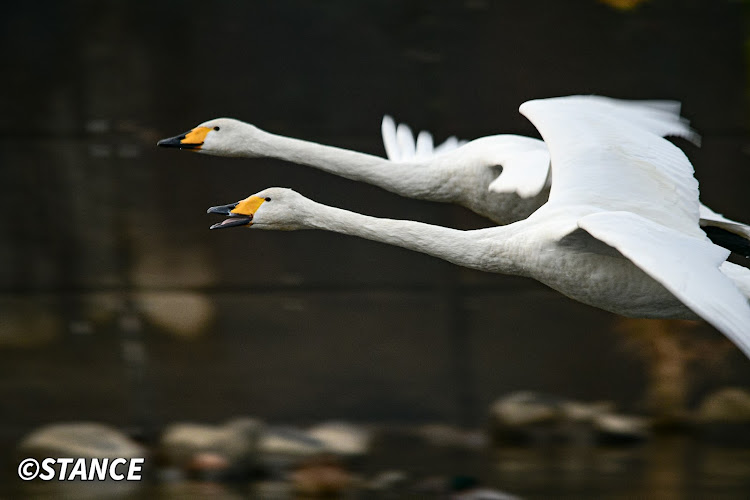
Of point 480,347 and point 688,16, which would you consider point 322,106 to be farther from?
point 688,16

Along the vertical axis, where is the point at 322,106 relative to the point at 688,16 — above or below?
below

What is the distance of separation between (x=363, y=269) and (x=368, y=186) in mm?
565

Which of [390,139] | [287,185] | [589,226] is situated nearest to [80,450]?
[287,185]

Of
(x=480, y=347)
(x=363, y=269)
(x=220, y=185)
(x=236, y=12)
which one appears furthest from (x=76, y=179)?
(x=480, y=347)

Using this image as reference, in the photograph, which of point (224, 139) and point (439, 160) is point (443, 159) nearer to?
point (439, 160)

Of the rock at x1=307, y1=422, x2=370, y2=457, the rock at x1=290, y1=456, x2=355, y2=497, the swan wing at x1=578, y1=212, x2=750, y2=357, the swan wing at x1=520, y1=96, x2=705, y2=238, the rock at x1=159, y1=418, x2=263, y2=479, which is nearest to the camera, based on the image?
the swan wing at x1=578, y1=212, x2=750, y2=357

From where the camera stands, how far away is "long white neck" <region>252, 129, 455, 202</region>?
477 cm

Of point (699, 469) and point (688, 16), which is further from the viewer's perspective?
point (688, 16)

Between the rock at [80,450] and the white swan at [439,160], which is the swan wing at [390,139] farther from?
the rock at [80,450]

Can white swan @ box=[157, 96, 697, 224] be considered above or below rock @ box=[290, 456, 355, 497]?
above

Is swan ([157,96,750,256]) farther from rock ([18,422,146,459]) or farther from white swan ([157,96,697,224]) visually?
rock ([18,422,146,459])

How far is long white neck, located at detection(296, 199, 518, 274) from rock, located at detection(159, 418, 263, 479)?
320 centimetres

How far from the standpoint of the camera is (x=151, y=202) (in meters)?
7.38

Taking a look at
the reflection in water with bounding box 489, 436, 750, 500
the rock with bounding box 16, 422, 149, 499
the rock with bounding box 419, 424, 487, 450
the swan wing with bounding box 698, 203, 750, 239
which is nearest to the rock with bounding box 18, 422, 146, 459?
the rock with bounding box 16, 422, 149, 499
